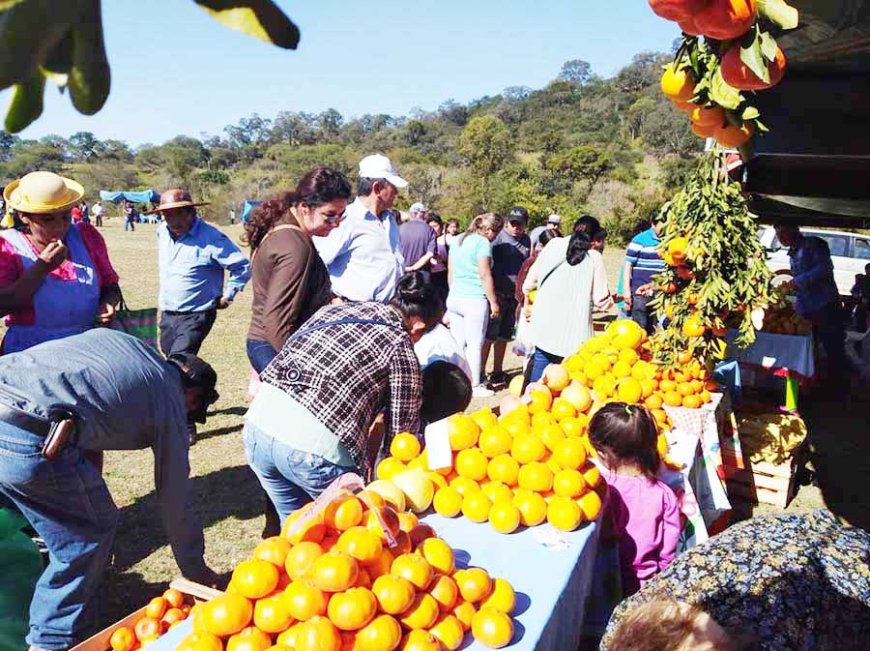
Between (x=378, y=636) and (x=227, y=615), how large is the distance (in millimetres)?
337

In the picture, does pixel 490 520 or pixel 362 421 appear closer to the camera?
pixel 490 520

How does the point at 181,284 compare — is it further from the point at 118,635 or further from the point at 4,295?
the point at 118,635

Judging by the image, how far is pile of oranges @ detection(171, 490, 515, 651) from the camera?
1.32 metres

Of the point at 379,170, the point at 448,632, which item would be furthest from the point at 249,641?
the point at 379,170

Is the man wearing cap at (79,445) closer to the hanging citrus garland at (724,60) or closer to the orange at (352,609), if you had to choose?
the orange at (352,609)

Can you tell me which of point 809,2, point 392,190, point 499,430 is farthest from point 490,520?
point 392,190

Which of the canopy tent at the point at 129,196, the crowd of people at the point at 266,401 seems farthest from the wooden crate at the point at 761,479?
the canopy tent at the point at 129,196

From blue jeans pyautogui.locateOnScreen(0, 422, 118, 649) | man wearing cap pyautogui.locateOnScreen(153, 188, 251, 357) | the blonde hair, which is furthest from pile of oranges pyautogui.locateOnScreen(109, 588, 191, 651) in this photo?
the blonde hair

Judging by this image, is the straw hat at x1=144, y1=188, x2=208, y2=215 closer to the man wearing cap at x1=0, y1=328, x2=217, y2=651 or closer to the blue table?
the man wearing cap at x1=0, y1=328, x2=217, y2=651

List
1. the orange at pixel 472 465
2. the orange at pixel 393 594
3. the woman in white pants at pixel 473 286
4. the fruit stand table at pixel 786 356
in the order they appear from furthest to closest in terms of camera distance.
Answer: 1. the woman in white pants at pixel 473 286
2. the fruit stand table at pixel 786 356
3. the orange at pixel 472 465
4. the orange at pixel 393 594

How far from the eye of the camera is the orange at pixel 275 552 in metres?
1.47

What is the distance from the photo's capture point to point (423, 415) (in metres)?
2.75

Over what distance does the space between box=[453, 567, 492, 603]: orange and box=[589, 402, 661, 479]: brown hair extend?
3.34 feet

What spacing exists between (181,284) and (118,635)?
2.67 m
